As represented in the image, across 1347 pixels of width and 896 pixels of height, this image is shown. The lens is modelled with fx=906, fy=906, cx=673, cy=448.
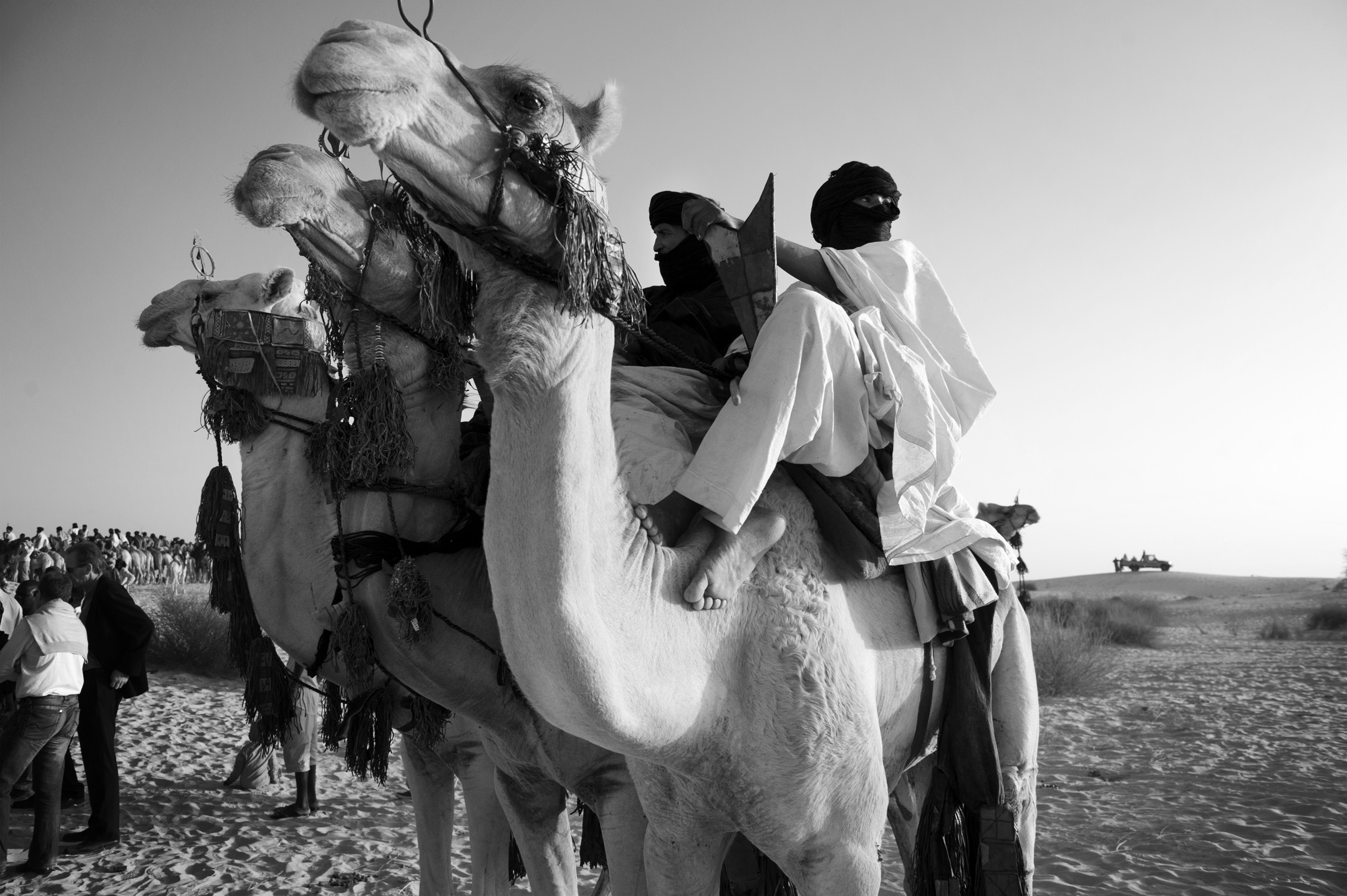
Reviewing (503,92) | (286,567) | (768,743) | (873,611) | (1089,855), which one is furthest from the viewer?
(1089,855)

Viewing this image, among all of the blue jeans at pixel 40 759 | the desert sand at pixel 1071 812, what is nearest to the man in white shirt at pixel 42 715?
the blue jeans at pixel 40 759

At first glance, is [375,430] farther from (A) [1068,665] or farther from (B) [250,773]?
(A) [1068,665]

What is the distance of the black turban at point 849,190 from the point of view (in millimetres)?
3645

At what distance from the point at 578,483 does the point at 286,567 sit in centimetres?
241

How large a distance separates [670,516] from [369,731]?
6.97 feet

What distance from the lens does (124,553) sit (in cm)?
3058

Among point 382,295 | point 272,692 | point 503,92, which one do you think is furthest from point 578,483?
point 272,692

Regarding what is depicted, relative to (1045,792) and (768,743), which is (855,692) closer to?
(768,743)

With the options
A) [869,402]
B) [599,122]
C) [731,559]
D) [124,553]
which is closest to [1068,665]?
[869,402]

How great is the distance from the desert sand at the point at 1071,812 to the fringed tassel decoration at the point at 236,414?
398cm

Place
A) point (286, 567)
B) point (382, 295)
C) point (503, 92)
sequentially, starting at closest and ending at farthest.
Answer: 1. point (503, 92)
2. point (382, 295)
3. point (286, 567)

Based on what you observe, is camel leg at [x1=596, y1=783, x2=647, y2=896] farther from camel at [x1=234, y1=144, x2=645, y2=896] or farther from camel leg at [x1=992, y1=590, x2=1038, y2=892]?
camel leg at [x1=992, y1=590, x2=1038, y2=892]

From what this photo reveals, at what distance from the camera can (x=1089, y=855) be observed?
7.62 m

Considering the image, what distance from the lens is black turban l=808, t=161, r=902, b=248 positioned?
364 centimetres
